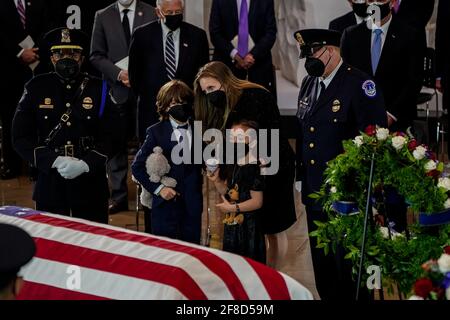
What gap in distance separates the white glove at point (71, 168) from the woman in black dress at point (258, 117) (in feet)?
2.22

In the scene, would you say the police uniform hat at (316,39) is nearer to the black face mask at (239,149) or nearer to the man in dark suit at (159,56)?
the black face mask at (239,149)

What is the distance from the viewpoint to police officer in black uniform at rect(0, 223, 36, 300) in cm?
294

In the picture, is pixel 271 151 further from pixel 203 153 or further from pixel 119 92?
pixel 119 92

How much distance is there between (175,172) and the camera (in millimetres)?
5664

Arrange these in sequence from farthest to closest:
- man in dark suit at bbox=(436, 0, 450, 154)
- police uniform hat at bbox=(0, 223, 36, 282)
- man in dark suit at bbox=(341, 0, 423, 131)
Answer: man in dark suit at bbox=(436, 0, 450, 154), man in dark suit at bbox=(341, 0, 423, 131), police uniform hat at bbox=(0, 223, 36, 282)

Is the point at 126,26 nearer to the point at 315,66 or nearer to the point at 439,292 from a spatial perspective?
the point at 315,66

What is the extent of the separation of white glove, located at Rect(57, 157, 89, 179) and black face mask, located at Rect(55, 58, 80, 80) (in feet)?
1.51

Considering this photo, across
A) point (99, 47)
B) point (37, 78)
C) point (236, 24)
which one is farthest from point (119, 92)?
point (37, 78)

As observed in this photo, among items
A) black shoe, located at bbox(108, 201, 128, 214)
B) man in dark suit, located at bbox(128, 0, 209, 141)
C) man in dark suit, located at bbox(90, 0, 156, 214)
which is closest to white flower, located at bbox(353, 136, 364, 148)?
man in dark suit, located at bbox(128, 0, 209, 141)

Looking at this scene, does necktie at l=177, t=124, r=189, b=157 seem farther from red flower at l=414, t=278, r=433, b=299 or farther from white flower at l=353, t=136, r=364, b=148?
red flower at l=414, t=278, r=433, b=299

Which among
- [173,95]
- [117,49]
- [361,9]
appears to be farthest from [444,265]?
[117,49]

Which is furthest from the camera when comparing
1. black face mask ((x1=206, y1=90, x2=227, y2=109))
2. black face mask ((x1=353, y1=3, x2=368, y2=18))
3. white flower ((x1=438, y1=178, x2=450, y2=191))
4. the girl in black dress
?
black face mask ((x1=353, y1=3, x2=368, y2=18))

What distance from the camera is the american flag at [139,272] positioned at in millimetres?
3836

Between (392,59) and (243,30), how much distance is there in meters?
1.91
